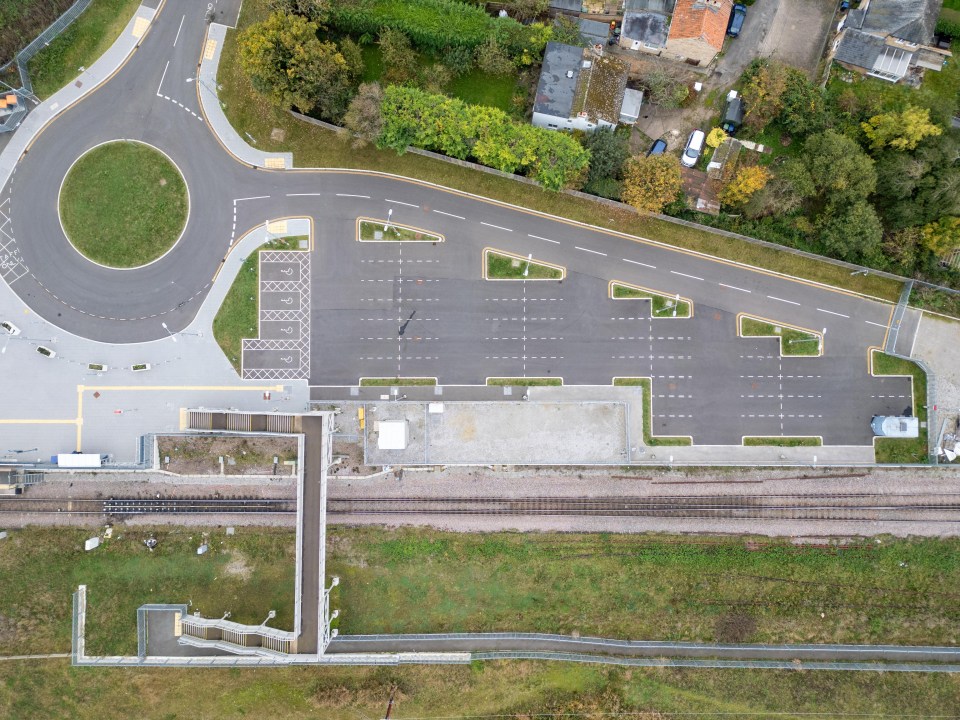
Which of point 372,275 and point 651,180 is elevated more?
point 651,180

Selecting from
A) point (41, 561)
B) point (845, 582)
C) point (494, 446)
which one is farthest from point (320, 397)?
point (845, 582)

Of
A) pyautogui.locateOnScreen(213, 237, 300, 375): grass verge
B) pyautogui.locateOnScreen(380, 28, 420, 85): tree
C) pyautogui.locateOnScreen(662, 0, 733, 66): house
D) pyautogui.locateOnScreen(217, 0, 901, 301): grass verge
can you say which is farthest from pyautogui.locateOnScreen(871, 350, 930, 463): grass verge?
pyautogui.locateOnScreen(213, 237, 300, 375): grass verge

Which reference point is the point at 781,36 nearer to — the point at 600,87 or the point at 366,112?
the point at 600,87

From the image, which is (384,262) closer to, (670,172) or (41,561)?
(670,172)

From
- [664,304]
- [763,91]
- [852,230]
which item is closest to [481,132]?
[664,304]

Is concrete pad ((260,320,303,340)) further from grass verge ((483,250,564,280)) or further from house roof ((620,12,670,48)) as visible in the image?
house roof ((620,12,670,48))

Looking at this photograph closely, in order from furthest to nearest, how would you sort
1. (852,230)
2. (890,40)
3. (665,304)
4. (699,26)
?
1. (665,304)
2. (890,40)
3. (699,26)
4. (852,230)
